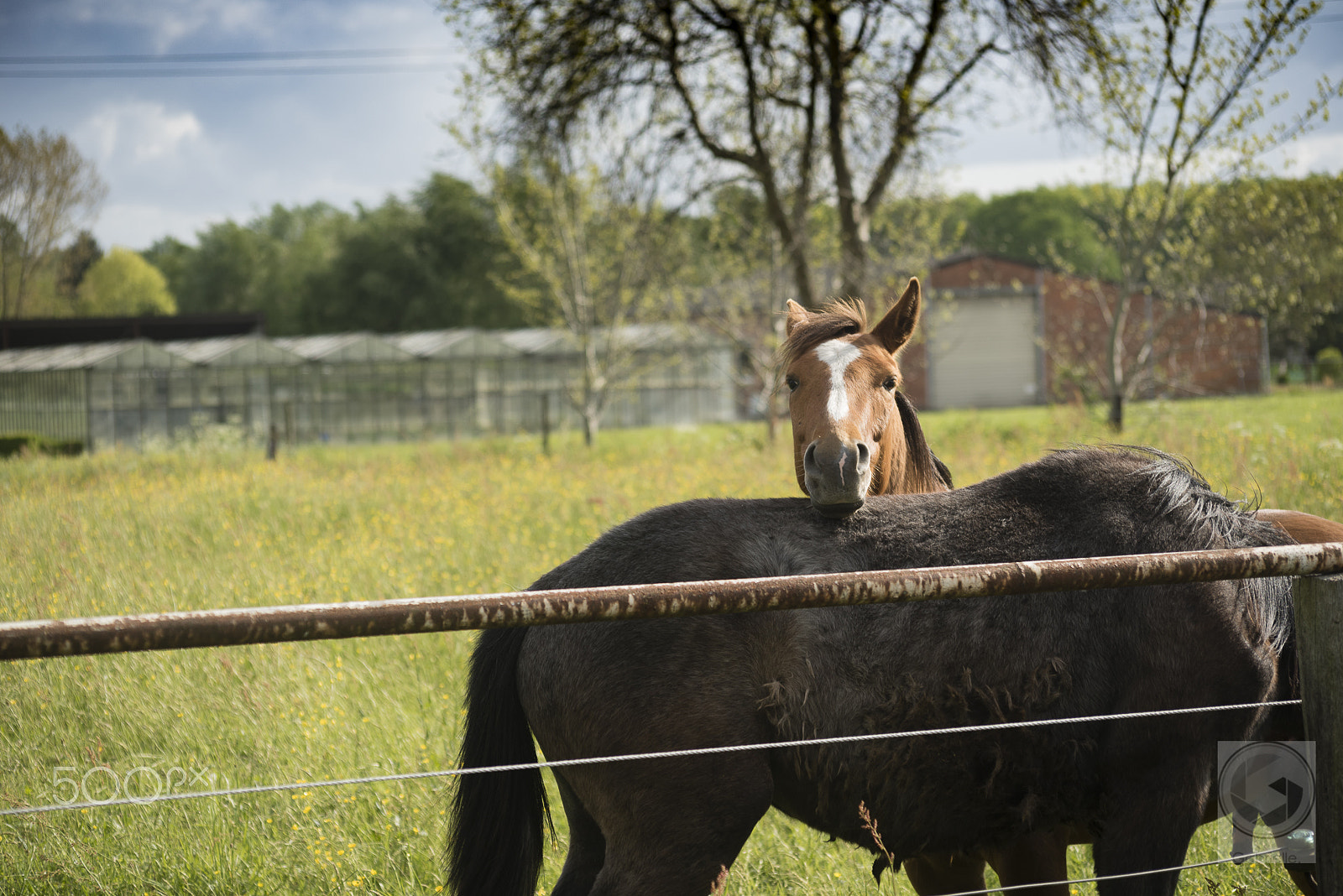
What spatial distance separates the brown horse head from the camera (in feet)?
6.60

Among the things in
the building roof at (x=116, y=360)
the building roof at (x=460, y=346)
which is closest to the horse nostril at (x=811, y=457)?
the building roof at (x=460, y=346)

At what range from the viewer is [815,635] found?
1.72 meters

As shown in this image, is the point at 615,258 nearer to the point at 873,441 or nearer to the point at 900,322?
the point at 900,322

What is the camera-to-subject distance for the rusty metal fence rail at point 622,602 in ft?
3.90

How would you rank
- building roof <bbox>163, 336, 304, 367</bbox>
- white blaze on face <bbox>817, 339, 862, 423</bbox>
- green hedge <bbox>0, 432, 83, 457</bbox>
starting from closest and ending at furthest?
white blaze on face <bbox>817, 339, 862, 423</bbox> → green hedge <bbox>0, 432, 83, 457</bbox> → building roof <bbox>163, 336, 304, 367</bbox>

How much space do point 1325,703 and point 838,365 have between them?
4.55ft

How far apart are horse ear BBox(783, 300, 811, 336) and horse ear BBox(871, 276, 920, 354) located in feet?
0.79

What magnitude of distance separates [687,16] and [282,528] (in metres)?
6.48

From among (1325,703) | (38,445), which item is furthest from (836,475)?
(38,445)

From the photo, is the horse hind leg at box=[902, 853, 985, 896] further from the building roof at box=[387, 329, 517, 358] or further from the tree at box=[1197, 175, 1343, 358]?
the building roof at box=[387, 329, 517, 358]

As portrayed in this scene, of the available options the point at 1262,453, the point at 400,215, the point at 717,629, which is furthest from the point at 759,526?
the point at 400,215

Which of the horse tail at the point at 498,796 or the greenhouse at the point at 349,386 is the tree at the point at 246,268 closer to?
the greenhouse at the point at 349,386

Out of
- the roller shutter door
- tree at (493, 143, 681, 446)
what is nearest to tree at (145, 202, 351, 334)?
the roller shutter door

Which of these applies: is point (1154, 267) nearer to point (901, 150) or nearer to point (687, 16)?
point (901, 150)
